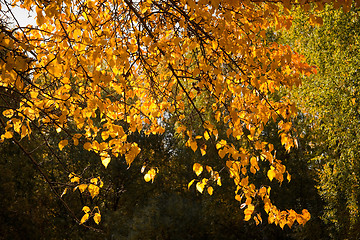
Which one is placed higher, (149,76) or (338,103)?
(338,103)

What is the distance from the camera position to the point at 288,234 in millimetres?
11562

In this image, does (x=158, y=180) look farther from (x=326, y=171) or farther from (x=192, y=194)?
(x=326, y=171)

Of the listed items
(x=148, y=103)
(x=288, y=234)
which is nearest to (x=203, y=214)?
(x=288, y=234)

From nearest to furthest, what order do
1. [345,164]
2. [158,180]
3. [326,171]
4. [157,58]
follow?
[157,58] → [345,164] → [326,171] → [158,180]

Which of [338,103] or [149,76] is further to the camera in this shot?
[338,103]

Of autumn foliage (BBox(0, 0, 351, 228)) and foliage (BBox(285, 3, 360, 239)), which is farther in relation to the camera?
foliage (BBox(285, 3, 360, 239))

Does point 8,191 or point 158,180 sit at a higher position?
point 158,180

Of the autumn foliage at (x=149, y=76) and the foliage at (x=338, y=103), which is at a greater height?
the foliage at (x=338, y=103)

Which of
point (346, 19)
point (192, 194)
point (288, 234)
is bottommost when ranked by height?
point (288, 234)

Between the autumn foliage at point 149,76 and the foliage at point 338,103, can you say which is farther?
the foliage at point 338,103

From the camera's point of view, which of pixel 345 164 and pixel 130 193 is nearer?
pixel 345 164

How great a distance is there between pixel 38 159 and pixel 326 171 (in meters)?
Result: 8.17

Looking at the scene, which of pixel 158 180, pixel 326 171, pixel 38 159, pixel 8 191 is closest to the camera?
pixel 326 171

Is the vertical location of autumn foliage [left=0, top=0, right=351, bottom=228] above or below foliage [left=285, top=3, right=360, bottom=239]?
below
